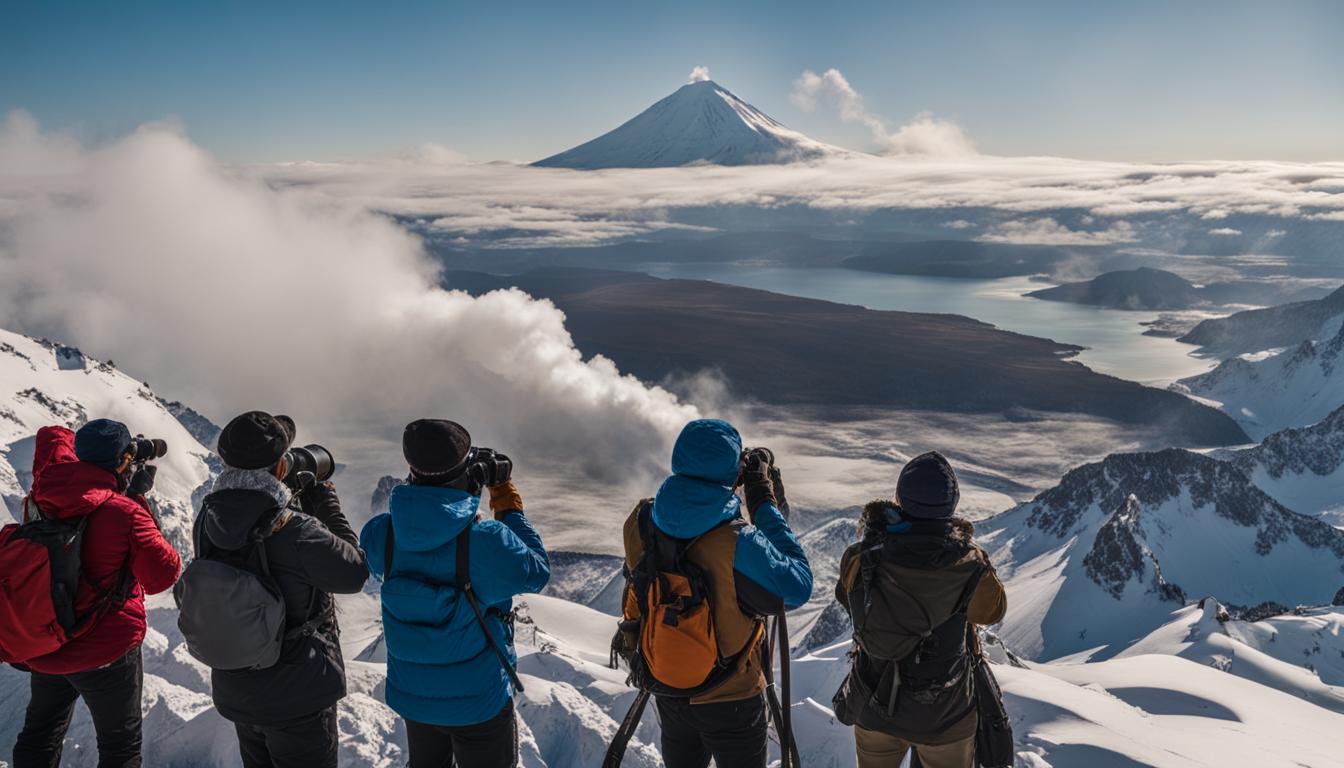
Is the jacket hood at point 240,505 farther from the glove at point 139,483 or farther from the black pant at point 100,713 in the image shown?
the black pant at point 100,713

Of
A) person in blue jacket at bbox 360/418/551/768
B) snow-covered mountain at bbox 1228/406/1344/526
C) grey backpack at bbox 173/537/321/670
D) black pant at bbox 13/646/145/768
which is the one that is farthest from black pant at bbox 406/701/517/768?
snow-covered mountain at bbox 1228/406/1344/526

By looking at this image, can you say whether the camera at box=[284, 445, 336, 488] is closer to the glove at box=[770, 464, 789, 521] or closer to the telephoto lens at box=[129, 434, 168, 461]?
the telephoto lens at box=[129, 434, 168, 461]

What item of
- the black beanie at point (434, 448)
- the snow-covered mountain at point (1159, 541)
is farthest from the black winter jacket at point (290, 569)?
the snow-covered mountain at point (1159, 541)

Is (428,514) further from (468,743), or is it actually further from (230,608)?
(468,743)

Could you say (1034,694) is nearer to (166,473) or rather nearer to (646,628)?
(646,628)

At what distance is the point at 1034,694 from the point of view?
24.5m

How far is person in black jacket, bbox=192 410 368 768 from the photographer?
4332 mm

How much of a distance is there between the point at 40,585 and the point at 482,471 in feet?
9.37

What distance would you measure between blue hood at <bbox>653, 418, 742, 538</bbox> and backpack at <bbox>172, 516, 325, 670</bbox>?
7.05ft

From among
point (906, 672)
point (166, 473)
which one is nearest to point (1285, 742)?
point (906, 672)

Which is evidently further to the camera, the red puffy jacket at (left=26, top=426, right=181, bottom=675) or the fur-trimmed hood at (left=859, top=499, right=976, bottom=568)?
the red puffy jacket at (left=26, top=426, right=181, bottom=675)

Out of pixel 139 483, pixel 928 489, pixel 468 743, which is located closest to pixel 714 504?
pixel 928 489

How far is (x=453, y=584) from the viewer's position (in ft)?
14.8

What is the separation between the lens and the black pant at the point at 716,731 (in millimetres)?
4832
